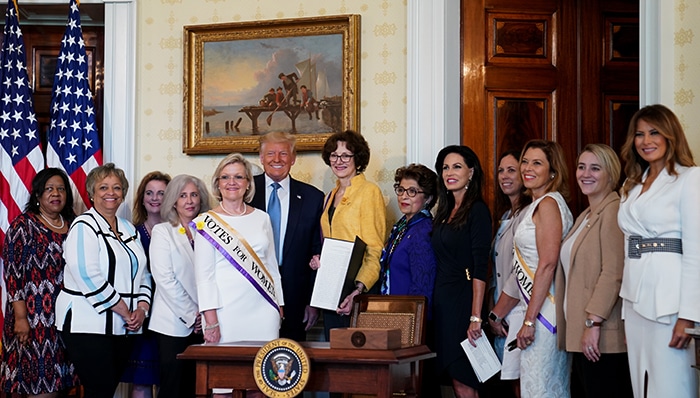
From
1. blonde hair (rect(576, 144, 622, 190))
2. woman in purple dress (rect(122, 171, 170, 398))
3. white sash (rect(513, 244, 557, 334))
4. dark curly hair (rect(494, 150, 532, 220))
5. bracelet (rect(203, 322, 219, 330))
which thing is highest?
blonde hair (rect(576, 144, 622, 190))

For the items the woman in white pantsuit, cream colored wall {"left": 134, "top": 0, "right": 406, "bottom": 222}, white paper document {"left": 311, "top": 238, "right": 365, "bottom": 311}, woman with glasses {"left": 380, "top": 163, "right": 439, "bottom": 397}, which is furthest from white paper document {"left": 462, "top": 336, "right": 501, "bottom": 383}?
cream colored wall {"left": 134, "top": 0, "right": 406, "bottom": 222}

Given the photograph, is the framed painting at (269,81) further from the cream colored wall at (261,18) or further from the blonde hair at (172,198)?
the blonde hair at (172,198)

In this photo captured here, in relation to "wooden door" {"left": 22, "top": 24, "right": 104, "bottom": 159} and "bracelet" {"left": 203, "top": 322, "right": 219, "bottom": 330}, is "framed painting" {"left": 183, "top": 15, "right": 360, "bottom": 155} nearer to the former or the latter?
"wooden door" {"left": 22, "top": 24, "right": 104, "bottom": 159}

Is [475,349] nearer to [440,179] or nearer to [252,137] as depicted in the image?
[440,179]

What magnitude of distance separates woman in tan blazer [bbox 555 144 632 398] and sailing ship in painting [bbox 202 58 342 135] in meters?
2.02

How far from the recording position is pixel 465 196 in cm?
521

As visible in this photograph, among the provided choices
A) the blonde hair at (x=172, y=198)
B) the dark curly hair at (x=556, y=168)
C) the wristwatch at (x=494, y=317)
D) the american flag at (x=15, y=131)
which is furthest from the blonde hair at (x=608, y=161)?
the american flag at (x=15, y=131)

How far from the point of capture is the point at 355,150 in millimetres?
5488

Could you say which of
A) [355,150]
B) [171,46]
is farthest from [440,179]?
[171,46]

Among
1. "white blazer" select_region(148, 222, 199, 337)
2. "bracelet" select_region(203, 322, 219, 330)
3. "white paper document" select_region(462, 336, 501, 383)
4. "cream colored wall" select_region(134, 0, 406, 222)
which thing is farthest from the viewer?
"cream colored wall" select_region(134, 0, 406, 222)

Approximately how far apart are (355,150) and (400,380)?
1.46m

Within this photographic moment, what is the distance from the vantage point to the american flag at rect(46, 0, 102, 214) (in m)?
6.21

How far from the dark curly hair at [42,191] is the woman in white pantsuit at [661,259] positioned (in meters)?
3.33

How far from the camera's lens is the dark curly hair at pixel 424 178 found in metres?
5.40
